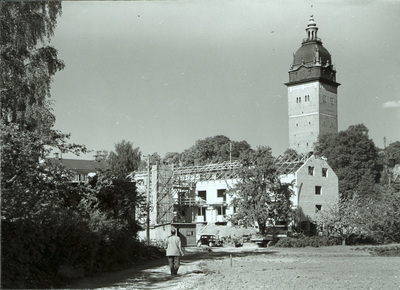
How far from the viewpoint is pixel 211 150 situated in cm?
9281

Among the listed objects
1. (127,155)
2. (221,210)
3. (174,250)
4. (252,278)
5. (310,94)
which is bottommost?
(252,278)

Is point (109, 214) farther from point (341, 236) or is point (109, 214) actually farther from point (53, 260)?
point (341, 236)

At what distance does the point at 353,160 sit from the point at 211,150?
25.4m

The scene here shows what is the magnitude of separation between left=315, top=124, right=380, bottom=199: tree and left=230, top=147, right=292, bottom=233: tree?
2720 centimetres

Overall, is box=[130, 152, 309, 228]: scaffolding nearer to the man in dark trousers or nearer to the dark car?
the dark car

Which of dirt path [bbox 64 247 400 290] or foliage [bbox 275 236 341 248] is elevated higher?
dirt path [bbox 64 247 400 290]

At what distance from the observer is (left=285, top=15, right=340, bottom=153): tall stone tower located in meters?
115

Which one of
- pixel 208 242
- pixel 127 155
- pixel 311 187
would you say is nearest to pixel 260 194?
pixel 208 242

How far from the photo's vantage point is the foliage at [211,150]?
9056 cm

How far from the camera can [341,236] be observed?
44.7 metres

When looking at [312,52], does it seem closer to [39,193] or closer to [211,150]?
[211,150]

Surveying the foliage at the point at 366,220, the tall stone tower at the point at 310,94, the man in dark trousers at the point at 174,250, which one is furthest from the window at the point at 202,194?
the tall stone tower at the point at 310,94

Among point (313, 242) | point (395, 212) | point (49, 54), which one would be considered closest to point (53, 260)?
point (49, 54)

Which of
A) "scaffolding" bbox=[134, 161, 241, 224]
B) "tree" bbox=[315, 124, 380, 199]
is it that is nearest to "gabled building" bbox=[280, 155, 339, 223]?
"scaffolding" bbox=[134, 161, 241, 224]
